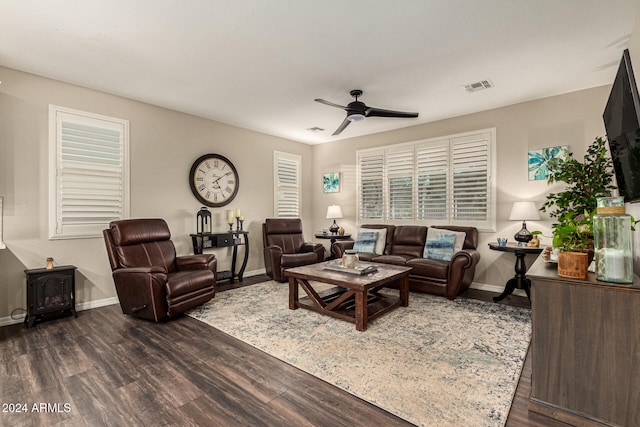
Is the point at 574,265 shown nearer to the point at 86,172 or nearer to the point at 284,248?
the point at 284,248

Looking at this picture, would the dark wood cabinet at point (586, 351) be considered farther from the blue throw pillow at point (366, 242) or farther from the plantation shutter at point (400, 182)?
the plantation shutter at point (400, 182)

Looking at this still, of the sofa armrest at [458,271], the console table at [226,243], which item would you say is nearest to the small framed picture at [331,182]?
the console table at [226,243]

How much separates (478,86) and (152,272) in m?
4.35

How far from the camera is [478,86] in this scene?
12.5ft

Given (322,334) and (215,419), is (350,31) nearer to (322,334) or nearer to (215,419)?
(322,334)

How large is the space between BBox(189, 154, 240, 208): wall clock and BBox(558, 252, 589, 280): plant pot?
4680 mm

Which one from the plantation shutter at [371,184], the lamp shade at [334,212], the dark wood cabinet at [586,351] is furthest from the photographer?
the lamp shade at [334,212]

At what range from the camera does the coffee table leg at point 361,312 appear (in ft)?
9.80

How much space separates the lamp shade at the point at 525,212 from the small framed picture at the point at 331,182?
3366 millimetres

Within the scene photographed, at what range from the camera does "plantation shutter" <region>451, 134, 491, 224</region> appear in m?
4.70

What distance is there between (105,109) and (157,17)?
7.11 ft

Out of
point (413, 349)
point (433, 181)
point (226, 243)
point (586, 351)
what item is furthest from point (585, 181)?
point (226, 243)

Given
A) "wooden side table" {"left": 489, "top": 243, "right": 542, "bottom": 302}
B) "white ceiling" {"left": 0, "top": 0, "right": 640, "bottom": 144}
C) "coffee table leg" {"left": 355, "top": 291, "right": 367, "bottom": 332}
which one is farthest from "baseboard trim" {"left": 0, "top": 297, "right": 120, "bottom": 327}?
"wooden side table" {"left": 489, "top": 243, "right": 542, "bottom": 302}

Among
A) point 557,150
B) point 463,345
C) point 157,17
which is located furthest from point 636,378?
point 157,17
